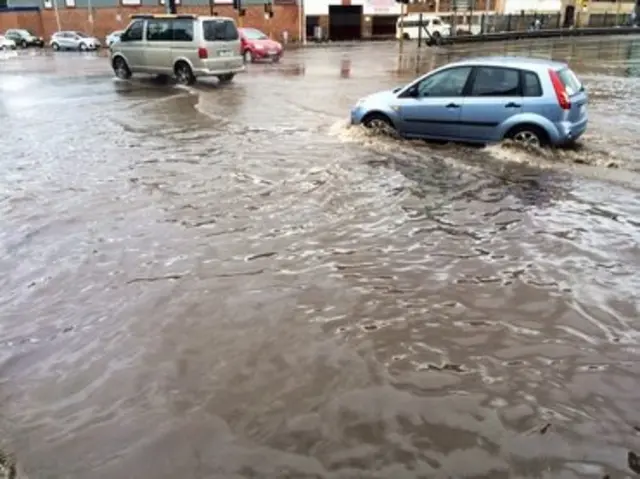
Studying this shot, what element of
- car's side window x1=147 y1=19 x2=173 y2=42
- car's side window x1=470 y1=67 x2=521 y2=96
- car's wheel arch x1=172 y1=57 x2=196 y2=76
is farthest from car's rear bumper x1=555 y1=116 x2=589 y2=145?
car's side window x1=147 y1=19 x2=173 y2=42

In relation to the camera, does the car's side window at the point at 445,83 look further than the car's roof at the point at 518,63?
Yes

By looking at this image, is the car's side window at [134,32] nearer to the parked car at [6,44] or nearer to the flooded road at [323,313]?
the flooded road at [323,313]

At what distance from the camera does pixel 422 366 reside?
4.45 metres

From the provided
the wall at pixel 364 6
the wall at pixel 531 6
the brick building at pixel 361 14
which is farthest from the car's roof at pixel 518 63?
the wall at pixel 531 6

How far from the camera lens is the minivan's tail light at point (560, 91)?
9.48 m

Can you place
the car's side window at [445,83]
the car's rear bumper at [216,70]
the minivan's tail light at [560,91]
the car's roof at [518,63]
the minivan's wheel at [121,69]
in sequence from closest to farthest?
the minivan's tail light at [560,91], the car's roof at [518,63], the car's side window at [445,83], the car's rear bumper at [216,70], the minivan's wheel at [121,69]

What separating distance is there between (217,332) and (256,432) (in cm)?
130

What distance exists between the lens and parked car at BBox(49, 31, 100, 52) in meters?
44.5

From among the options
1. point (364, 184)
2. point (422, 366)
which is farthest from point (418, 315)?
point (364, 184)

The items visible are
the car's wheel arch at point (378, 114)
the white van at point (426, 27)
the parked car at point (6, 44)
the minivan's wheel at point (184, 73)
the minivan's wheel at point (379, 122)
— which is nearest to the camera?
the car's wheel arch at point (378, 114)

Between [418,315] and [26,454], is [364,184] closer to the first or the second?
[418,315]

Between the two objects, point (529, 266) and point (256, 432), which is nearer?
point (256, 432)

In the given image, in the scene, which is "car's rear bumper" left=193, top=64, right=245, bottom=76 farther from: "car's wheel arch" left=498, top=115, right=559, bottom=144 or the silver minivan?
"car's wheel arch" left=498, top=115, right=559, bottom=144

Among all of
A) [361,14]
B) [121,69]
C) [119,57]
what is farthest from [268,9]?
[119,57]
